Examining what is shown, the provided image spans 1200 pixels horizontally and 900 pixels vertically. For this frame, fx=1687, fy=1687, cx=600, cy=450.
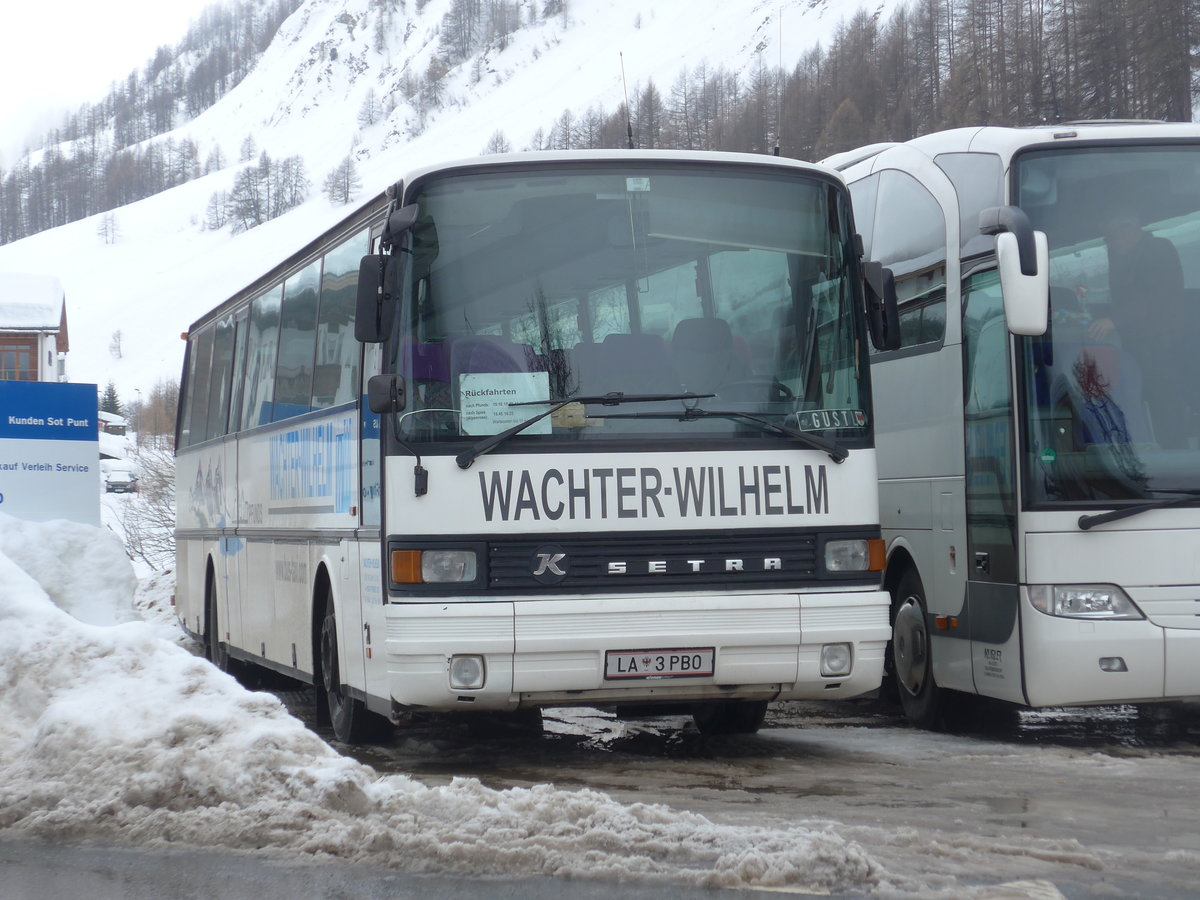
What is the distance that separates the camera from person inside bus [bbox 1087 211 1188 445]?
28.1ft

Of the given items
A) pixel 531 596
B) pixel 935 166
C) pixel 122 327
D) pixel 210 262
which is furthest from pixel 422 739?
pixel 210 262

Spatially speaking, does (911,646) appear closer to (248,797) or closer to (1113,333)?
(1113,333)

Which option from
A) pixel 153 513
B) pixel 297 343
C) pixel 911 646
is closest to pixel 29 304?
pixel 153 513

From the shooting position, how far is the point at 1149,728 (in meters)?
9.91

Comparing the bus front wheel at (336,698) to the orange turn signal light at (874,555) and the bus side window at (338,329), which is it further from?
the orange turn signal light at (874,555)

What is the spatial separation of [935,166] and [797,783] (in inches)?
161

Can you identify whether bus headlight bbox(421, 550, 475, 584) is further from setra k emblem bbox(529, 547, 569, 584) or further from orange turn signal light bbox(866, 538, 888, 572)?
orange turn signal light bbox(866, 538, 888, 572)

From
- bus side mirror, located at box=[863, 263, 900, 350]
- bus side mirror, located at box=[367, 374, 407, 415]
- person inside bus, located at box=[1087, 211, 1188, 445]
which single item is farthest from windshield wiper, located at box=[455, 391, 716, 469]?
person inside bus, located at box=[1087, 211, 1188, 445]

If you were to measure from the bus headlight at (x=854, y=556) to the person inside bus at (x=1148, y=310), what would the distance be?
1671 millimetres

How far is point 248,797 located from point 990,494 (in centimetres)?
450

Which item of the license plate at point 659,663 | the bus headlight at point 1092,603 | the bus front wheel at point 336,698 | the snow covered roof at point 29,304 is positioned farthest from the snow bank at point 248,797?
the snow covered roof at point 29,304

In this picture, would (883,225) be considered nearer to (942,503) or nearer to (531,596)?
(942,503)

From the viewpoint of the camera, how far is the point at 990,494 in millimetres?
8969

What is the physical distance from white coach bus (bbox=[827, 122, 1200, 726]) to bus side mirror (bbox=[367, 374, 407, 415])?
293 centimetres
